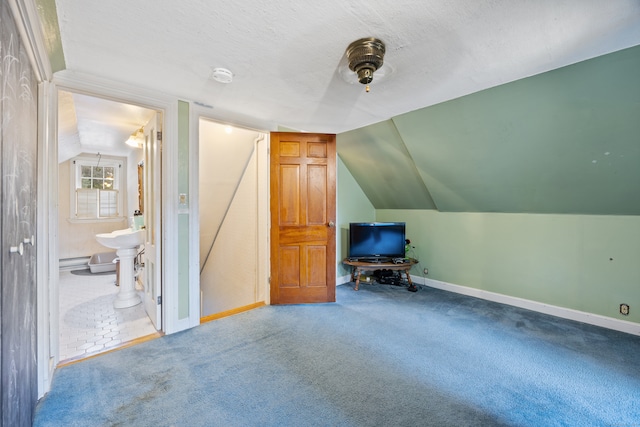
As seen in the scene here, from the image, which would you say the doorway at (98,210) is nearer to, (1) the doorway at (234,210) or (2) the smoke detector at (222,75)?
(1) the doorway at (234,210)

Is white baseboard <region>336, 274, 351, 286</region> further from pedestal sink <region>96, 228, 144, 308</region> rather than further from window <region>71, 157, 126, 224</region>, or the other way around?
window <region>71, 157, 126, 224</region>

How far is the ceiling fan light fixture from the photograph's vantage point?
1.68 meters

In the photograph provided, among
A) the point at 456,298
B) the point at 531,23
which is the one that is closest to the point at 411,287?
the point at 456,298

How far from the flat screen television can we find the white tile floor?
2.66 meters

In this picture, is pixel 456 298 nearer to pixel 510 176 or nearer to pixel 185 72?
pixel 510 176

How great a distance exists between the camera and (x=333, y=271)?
3.42m

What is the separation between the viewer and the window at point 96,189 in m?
5.18

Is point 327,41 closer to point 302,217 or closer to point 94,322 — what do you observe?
point 302,217

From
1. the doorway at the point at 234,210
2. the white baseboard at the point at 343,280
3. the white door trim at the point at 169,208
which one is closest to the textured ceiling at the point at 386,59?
the white door trim at the point at 169,208

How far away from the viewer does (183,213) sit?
263cm

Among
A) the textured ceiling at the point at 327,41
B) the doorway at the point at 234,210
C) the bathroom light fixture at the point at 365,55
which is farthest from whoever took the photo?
the doorway at the point at 234,210

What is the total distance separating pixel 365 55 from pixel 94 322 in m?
3.64

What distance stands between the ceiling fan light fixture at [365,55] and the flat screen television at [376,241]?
2455mm

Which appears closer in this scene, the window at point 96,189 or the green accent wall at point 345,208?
the green accent wall at point 345,208
